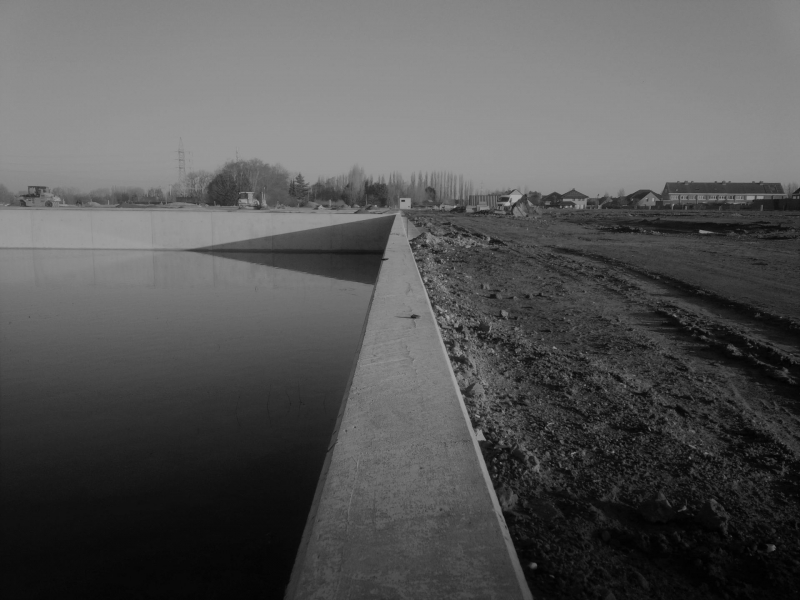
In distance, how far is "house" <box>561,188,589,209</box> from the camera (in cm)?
11014

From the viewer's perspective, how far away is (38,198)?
44344 millimetres

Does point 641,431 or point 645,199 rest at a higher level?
point 645,199

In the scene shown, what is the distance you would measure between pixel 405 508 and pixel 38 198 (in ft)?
164

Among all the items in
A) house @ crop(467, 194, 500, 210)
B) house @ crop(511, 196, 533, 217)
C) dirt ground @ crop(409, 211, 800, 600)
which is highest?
house @ crop(467, 194, 500, 210)

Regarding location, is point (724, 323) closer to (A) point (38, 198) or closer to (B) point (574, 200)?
(A) point (38, 198)

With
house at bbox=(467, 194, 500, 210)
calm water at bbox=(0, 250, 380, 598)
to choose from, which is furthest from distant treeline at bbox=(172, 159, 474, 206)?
calm water at bbox=(0, 250, 380, 598)

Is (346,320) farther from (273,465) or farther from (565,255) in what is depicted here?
(565,255)

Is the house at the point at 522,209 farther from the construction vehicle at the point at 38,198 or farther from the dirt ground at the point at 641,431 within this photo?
the dirt ground at the point at 641,431

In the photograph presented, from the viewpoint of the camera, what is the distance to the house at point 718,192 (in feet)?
337

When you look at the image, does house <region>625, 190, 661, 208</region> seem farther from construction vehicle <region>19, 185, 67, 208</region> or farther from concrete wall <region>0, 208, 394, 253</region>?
concrete wall <region>0, 208, 394, 253</region>

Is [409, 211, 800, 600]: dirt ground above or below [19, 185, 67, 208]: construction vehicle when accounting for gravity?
below

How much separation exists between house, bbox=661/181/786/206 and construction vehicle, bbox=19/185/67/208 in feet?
293

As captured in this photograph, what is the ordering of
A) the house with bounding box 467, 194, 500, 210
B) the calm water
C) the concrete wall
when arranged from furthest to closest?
the house with bounding box 467, 194, 500, 210, the concrete wall, the calm water

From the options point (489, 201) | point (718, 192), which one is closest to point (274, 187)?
point (489, 201)
